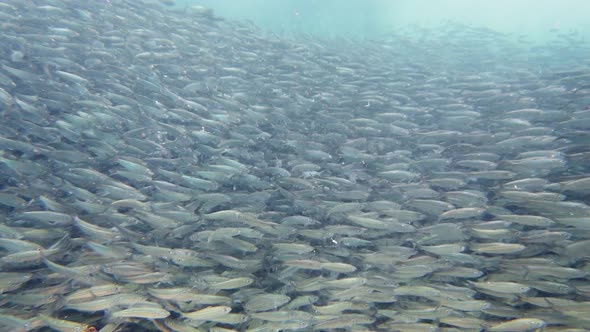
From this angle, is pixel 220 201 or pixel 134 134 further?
pixel 134 134

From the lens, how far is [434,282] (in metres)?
5.05

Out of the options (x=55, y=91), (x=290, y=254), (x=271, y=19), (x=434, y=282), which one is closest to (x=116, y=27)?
(x=55, y=91)

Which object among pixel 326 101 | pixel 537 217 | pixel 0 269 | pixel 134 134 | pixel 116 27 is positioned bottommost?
pixel 0 269

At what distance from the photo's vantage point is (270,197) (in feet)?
22.2

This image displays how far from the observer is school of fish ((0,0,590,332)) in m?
4.54

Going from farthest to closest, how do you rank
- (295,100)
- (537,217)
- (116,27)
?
(116,27) < (295,100) < (537,217)

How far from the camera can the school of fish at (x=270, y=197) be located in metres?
4.54

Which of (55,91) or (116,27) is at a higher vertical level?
(116,27)

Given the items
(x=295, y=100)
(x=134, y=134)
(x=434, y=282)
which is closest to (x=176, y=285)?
Result: (x=434, y=282)

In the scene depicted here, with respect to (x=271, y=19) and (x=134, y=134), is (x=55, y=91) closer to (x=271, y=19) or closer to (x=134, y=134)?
(x=134, y=134)

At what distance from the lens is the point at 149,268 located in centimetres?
482

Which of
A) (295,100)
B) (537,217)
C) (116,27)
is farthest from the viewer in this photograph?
(116,27)

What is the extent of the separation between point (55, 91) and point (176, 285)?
Result: 5.54m

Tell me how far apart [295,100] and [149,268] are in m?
6.67
